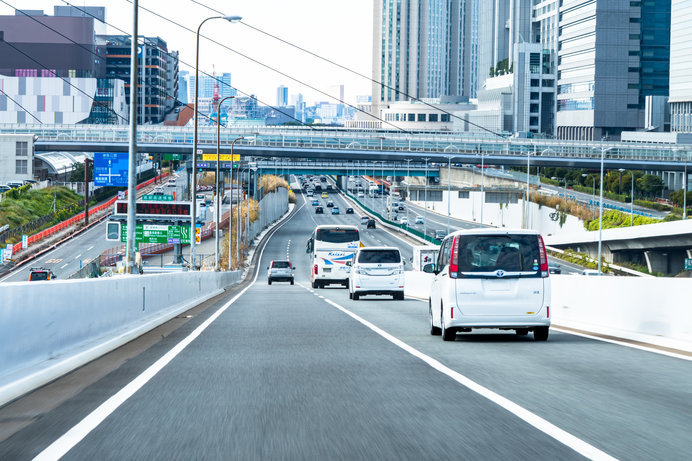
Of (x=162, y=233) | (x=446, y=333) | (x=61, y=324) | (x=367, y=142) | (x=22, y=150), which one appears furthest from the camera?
(x=367, y=142)

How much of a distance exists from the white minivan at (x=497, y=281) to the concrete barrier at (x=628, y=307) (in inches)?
76.8

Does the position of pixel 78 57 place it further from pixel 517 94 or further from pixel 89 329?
pixel 89 329

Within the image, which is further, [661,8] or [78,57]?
[78,57]

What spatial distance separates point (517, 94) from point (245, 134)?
87.5 metres

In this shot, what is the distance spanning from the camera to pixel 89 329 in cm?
1421

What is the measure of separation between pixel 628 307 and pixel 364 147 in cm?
10286

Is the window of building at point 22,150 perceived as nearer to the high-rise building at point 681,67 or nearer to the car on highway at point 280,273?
the car on highway at point 280,273

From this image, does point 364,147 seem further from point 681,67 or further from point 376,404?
point 376,404

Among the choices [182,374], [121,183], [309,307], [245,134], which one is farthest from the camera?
[245,134]

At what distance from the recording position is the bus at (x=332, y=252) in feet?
161

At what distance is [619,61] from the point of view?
16675 centimetres

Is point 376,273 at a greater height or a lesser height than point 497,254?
lesser

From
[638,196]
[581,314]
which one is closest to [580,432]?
[581,314]

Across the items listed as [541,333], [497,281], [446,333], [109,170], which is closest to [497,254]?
[497,281]
